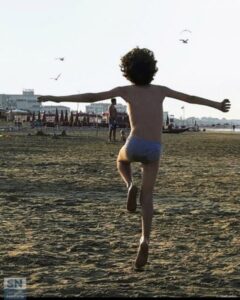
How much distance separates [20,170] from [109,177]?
7.85 ft

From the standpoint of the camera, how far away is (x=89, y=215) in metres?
7.54

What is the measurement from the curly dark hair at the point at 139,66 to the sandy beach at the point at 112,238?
1720mm

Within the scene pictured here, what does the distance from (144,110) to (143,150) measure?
0.37m

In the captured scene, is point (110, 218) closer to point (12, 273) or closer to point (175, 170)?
point (12, 273)

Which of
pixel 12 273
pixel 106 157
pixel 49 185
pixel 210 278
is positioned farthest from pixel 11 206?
pixel 106 157

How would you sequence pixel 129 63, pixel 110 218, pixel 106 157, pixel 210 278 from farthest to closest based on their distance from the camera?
1. pixel 106 157
2. pixel 110 218
3. pixel 129 63
4. pixel 210 278

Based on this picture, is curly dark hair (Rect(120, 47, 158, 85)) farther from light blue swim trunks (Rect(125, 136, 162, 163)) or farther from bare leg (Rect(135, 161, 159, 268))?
bare leg (Rect(135, 161, 159, 268))

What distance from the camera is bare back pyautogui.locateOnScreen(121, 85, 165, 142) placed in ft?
16.5

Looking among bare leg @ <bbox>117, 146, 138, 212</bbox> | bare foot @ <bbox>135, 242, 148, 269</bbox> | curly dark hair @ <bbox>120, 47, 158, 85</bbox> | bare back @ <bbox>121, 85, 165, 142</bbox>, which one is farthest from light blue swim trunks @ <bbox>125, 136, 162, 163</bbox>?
bare foot @ <bbox>135, 242, 148, 269</bbox>

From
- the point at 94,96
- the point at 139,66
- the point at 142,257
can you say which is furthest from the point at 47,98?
the point at 142,257

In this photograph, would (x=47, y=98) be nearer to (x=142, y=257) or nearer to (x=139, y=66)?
(x=139, y=66)

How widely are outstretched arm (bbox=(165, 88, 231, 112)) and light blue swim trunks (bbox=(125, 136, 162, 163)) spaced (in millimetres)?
485

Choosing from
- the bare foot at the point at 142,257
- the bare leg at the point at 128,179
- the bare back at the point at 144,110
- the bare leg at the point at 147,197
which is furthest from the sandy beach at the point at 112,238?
the bare back at the point at 144,110

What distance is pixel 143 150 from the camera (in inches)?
195
